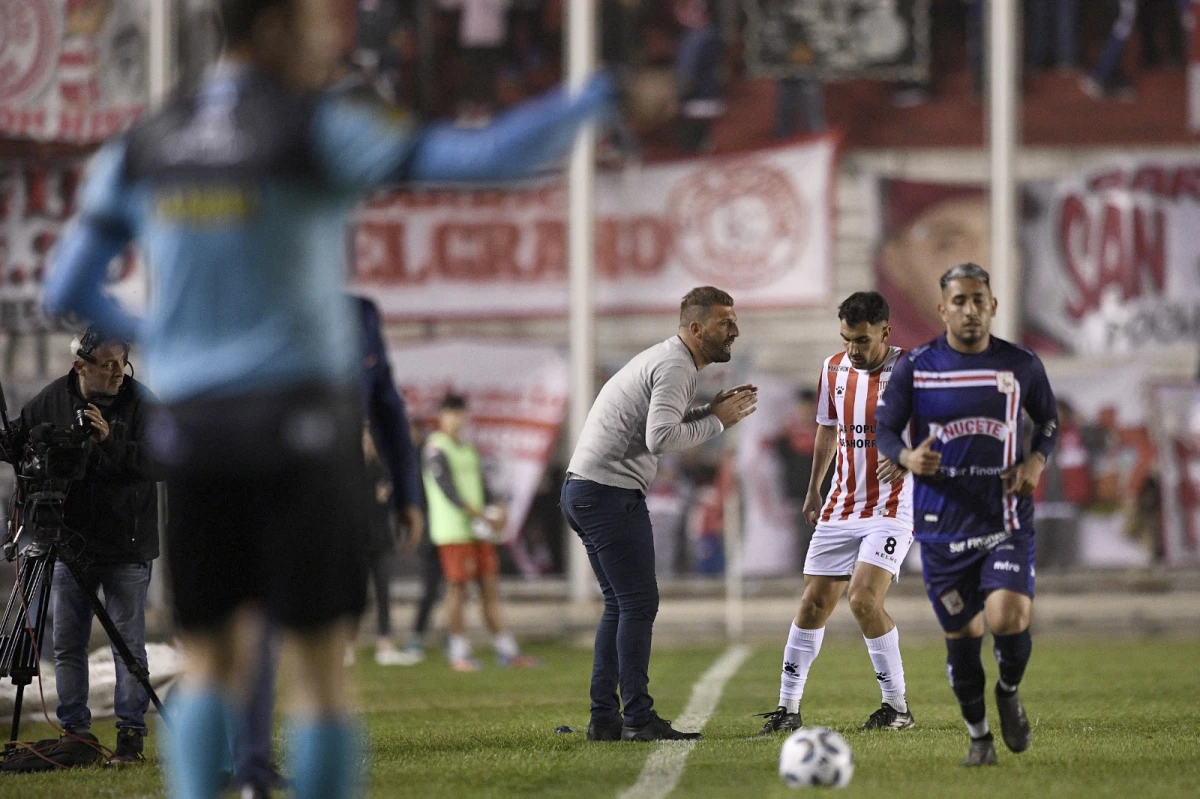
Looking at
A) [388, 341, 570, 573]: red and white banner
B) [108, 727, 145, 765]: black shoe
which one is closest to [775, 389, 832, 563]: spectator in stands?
[388, 341, 570, 573]: red and white banner

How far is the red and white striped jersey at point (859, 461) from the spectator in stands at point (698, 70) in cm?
973

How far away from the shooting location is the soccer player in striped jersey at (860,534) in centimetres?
A: 832

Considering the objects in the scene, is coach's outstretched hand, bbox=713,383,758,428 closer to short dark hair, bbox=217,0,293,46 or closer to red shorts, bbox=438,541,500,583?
short dark hair, bbox=217,0,293,46

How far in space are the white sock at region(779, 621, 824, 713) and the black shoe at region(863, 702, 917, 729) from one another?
38 cm

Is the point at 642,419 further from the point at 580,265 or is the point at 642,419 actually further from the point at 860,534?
the point at 580,265

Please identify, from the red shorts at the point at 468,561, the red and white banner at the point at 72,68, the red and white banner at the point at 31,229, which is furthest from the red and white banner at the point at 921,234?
the red and white banner at the point at 72,68

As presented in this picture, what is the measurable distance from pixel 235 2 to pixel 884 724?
5630mm

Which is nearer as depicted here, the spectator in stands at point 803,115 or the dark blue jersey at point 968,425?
the dark blue jersey at point 968,425

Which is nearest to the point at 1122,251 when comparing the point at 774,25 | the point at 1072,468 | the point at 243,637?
the point at 1072,468

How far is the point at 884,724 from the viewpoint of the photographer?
828 cm

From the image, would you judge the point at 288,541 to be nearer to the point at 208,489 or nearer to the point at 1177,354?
the point at 208,489

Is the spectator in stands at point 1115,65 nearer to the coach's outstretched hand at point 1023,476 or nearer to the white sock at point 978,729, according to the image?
the coach's outstretched hand at point 1023,476

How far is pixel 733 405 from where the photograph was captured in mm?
7875

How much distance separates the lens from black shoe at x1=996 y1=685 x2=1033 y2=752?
6.66 meters
